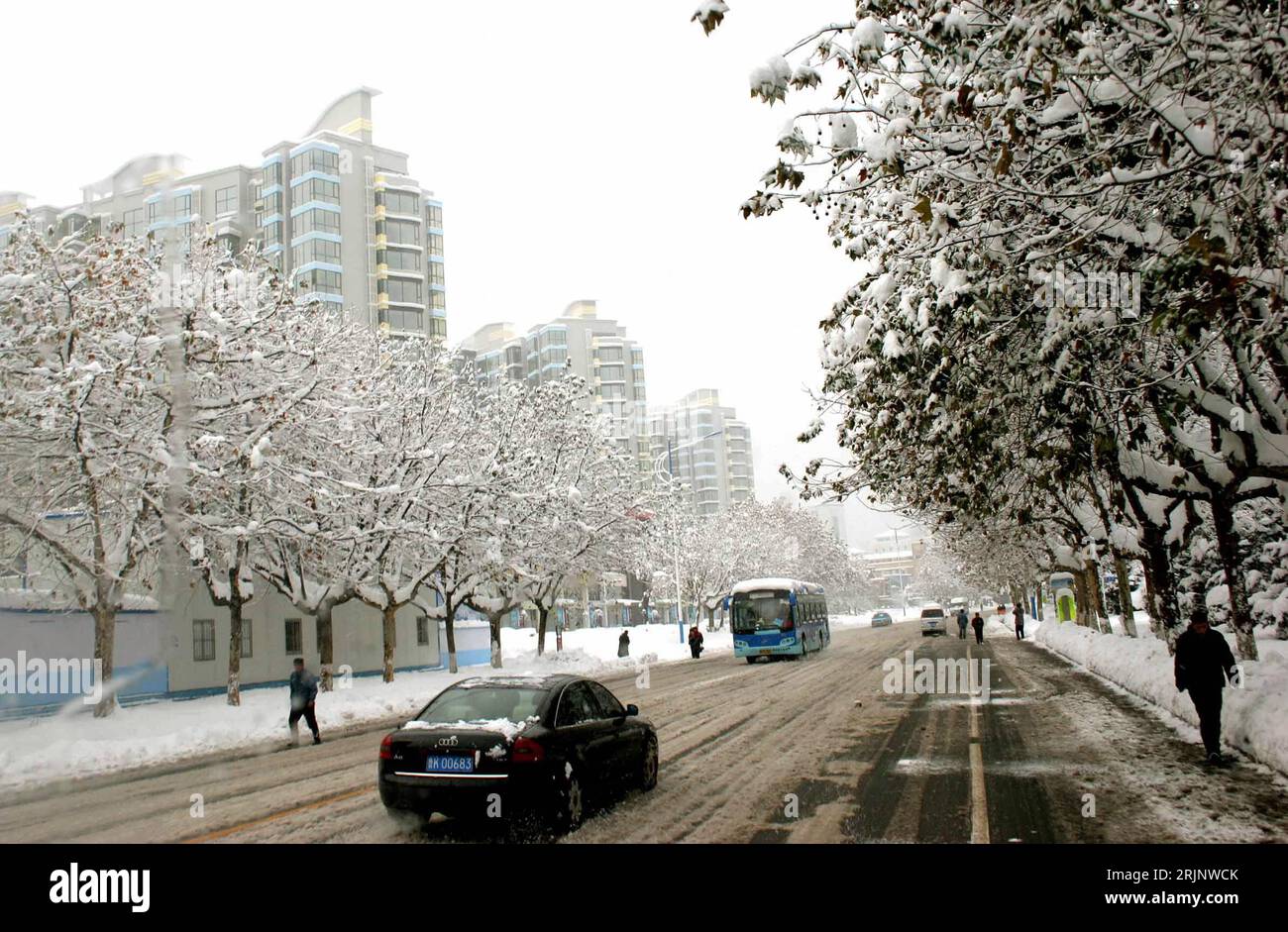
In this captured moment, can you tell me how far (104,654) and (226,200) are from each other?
10.3 m

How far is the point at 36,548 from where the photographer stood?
1856cm

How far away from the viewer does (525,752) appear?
7680 mm

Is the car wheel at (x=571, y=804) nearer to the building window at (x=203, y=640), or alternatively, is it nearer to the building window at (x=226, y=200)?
the building window at (x=226, y=200)

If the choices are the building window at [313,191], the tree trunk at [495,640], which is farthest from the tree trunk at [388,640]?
the building window at [313,191]

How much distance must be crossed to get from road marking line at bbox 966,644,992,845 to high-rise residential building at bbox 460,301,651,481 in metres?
104

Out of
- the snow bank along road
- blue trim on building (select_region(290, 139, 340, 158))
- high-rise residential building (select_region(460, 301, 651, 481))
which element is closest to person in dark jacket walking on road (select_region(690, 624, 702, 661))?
the snow bank along road

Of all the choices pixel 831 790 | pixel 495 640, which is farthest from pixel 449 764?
pixel 495 640

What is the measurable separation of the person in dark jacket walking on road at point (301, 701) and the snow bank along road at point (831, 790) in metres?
0.66

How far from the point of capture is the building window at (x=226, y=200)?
18.5 metres

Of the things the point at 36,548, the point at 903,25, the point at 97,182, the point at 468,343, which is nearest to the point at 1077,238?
the point at 903,25

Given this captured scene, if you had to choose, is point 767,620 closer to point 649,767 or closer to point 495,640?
point 495,640

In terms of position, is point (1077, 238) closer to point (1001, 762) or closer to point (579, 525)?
point (1001, 762)

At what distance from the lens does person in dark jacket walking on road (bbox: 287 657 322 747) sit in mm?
16359
